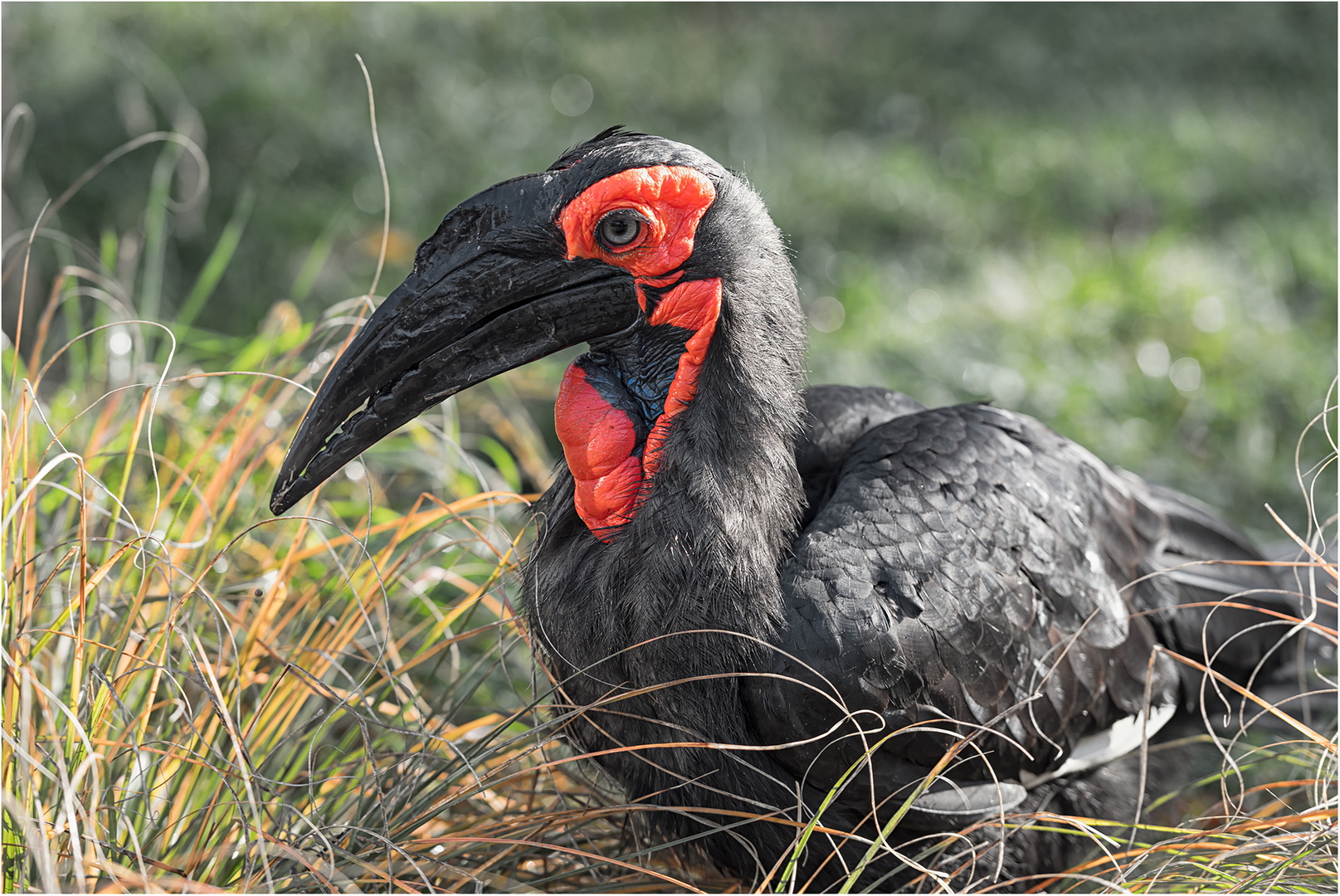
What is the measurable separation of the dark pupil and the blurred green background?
4.85ft

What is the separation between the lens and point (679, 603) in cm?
176

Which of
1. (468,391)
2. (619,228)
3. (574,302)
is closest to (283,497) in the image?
(574,302)

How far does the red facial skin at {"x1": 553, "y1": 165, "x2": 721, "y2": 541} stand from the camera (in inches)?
67.4

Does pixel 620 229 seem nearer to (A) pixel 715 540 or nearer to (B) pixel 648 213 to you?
(B) pixel 648 213

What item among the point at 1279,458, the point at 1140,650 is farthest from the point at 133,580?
the point at 1279,458

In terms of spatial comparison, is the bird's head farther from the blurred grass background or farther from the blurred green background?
the blurred green background

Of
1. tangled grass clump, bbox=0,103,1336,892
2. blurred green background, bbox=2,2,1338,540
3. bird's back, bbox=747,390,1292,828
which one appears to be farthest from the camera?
blurred green background, bbox=2,2,1338,540

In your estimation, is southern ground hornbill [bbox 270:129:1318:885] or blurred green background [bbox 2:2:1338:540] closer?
southern ground hornbill [bbox 270:129:1318:885]

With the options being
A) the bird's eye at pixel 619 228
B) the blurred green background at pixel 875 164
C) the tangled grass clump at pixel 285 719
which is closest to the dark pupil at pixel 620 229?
the bird's eye at pixel 619 228

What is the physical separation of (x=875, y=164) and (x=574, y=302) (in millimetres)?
3603

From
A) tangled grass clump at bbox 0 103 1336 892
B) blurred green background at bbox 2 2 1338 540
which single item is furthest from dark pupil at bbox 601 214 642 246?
blurred green background at bbox 2 2 1338 540

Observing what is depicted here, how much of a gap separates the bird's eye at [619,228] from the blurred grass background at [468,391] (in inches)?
23.4

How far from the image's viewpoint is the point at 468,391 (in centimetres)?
348

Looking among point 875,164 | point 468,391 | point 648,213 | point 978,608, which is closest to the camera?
point 648,213
